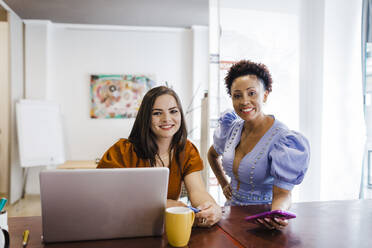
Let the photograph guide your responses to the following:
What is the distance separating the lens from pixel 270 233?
1.04m

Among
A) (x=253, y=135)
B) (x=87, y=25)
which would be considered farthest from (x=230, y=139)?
(x=87, y=25)

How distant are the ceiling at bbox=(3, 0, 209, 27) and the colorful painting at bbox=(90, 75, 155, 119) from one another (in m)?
0.90

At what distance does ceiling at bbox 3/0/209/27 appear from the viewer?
165 inches

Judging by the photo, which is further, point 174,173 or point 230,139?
point 230,139

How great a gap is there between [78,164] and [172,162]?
357cm

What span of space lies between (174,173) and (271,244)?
2.37 ft

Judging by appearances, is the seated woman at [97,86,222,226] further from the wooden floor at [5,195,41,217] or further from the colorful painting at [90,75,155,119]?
the colorful painting at [90,75,155,119]

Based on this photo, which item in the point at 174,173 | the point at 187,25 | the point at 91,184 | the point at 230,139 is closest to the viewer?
the point at 91,184

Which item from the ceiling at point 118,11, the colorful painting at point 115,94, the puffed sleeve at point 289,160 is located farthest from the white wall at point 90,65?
the puffed sleeve at point 289,160

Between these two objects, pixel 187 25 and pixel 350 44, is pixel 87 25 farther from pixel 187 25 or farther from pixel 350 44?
pixel 350 44

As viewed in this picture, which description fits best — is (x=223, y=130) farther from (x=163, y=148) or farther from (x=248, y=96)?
(x=163, y=148)

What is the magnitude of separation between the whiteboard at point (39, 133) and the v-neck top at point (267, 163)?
354cm

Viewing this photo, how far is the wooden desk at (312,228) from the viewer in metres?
0.96

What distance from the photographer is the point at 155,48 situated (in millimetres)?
5262
